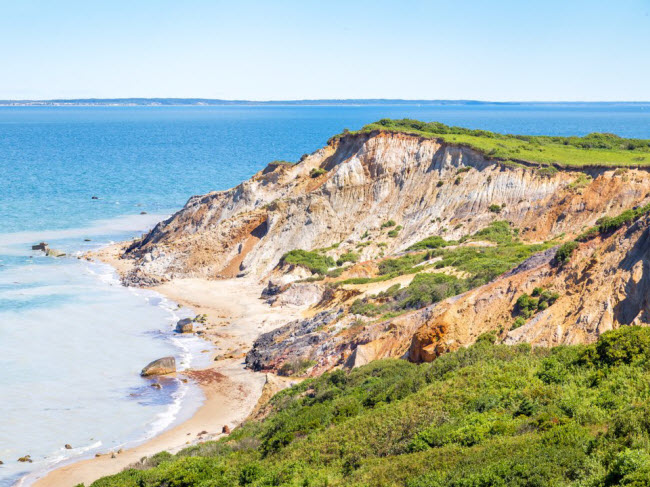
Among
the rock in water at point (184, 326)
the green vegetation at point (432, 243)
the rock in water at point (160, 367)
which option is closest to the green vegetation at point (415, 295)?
the rock in water at point (160, 367)

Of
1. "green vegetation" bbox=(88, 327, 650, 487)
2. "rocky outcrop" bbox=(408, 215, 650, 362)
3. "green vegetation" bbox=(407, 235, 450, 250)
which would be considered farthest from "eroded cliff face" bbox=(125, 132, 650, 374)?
"green vegetation" bbox=(88, 327, 650, 487)

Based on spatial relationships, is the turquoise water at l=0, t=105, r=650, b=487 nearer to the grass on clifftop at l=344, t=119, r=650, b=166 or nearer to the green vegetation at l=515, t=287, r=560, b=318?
the green vegetation at l=515, t=287, r=560, b=318

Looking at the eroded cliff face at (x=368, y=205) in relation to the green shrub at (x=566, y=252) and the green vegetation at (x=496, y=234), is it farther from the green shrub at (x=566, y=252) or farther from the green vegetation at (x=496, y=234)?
the green shrub at (x=566, y=252)

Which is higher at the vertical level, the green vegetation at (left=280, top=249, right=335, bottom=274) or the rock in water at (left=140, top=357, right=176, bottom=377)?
the green vegetation at (left=280, top=249, right=335, bottom=274)

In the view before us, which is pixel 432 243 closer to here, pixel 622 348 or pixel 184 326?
pixel 184 326

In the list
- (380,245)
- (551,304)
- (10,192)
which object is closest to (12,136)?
(10,192)

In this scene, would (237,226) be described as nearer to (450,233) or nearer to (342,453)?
(450,233)
